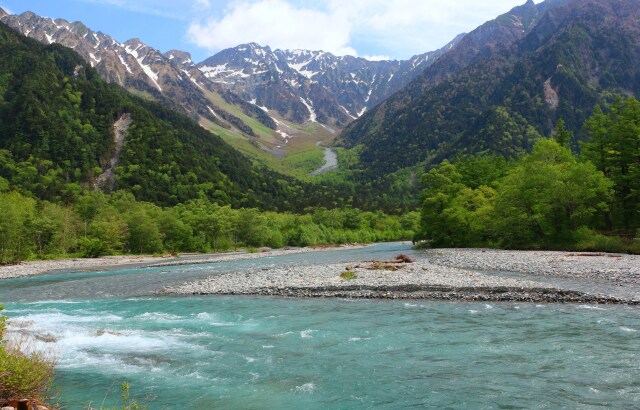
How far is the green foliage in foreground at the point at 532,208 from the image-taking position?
55.7m

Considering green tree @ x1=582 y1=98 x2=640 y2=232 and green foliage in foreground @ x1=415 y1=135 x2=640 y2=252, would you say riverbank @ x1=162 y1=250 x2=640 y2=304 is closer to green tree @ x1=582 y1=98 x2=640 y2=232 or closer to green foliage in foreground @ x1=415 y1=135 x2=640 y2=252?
green foliage in foreground @ x1=415 y1=135 x2=640 y2=252

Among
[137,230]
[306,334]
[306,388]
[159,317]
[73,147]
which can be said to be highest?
[73,147]

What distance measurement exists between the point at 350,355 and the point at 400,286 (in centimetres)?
1527

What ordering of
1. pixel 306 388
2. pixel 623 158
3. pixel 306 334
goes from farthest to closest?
pixel 623 158, pixel 306 334, pixel 306 388

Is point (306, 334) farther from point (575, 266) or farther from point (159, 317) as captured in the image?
point (575, 266)

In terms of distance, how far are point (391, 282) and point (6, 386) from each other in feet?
90.5

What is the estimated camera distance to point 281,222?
485 ft

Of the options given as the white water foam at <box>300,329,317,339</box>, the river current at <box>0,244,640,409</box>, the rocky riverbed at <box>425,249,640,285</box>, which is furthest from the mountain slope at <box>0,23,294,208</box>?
the white water foam at <box>300,329,317,339</box>

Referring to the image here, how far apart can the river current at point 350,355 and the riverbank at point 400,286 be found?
6.44 feet

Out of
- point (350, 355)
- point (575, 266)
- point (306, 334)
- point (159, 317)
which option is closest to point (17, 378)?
point (350, 355)

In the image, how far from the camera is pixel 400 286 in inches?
1228

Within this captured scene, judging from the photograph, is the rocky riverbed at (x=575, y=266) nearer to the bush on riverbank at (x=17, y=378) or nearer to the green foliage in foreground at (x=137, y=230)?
the bush on riverbank at (x=17, y=378)

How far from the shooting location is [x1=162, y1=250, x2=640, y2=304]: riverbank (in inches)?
1046

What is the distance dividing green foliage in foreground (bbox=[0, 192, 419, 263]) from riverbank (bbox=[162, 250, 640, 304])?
54.2 m
